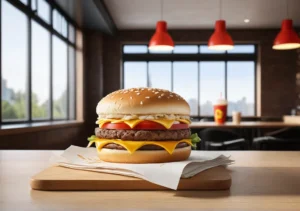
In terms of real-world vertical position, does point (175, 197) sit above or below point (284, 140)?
above

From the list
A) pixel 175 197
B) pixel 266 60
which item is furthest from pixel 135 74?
pixel 175 197

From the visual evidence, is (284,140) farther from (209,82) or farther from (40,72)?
(209,82)

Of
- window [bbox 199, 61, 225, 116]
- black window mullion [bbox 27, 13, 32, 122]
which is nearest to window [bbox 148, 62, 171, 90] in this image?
window [bbox 199, 61, 225, 116]

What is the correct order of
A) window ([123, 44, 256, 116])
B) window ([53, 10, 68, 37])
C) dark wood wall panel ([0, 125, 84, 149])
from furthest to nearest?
window ([123, 44, 256, 116])
window ([53, 10, 68, 37])
dark wood wall panel ([0, 125, 84, 149])

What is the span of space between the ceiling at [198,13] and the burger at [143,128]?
20.1 feet

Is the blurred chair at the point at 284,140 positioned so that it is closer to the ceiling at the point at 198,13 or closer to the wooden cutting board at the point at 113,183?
the ceiling at the point at 198,13

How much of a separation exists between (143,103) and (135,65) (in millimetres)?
8968

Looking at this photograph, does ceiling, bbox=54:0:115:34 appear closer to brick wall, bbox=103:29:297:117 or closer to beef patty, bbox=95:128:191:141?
brick wall, bbox=103:29:297:117

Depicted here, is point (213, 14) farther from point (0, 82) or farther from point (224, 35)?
point (0, 82)

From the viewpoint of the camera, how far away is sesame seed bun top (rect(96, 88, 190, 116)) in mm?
1062

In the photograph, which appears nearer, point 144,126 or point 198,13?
point 144,126

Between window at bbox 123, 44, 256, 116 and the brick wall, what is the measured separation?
0.94 feet

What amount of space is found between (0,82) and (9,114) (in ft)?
2.12

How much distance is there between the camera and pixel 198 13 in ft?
25.8
